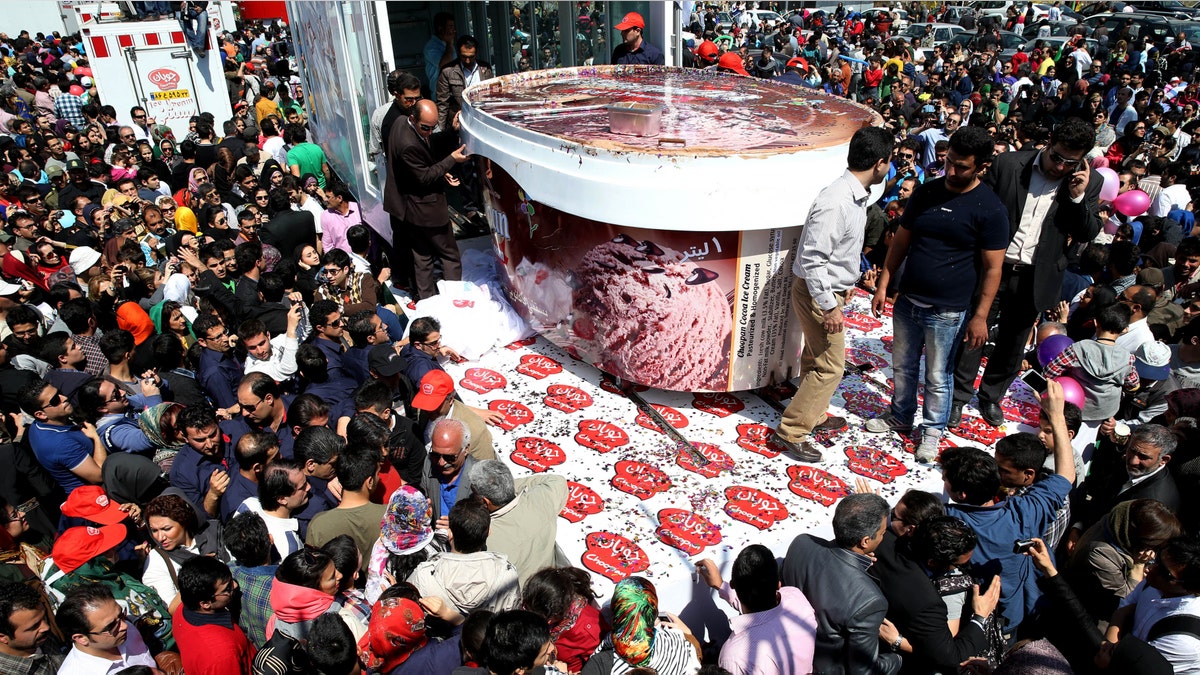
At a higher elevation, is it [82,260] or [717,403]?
[82,260]

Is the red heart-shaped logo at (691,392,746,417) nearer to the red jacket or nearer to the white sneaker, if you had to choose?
the white sneaker

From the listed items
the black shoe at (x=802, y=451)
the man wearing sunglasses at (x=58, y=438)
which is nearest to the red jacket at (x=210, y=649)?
the man wearing sunglasses at (x=58, y=438)

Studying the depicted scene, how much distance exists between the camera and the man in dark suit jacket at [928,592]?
8.99ft

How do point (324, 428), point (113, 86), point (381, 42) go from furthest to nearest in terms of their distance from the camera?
point (113, 86)
point (381, 42)
point (324, 428)

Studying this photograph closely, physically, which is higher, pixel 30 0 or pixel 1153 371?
pixel 30 0

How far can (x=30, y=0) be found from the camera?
897 inches

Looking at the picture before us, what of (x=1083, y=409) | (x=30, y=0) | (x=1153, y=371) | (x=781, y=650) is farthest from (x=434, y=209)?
(x=30, y=0)

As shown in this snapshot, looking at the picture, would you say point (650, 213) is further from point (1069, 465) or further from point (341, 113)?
point (341, 113)

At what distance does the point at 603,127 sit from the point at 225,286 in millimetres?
3122

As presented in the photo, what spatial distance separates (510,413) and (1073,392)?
317 cm

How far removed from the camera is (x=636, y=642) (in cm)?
277

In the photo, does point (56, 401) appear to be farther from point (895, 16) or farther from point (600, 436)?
point (895, 16)

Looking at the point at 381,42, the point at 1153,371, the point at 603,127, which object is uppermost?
the point at 381,42

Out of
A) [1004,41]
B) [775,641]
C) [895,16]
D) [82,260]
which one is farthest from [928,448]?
[895,16]
